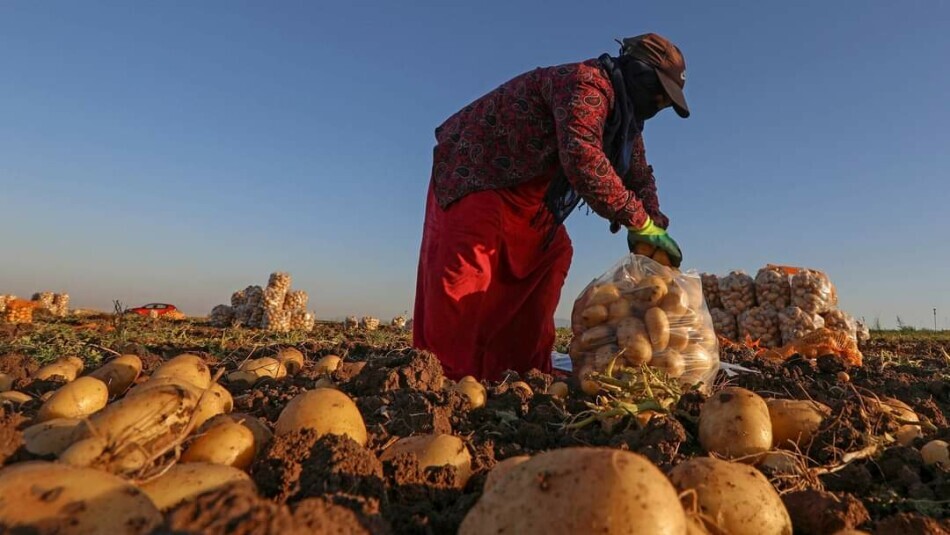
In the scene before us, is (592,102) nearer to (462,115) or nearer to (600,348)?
(462,115)

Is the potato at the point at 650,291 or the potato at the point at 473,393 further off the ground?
the potato at the point at 650,291

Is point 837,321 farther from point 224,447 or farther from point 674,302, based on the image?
point 224,447

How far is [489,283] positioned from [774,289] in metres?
6.92

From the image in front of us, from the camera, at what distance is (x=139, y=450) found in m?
1.43

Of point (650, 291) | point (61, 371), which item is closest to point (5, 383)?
point (61, 371)

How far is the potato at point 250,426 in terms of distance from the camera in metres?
1.71

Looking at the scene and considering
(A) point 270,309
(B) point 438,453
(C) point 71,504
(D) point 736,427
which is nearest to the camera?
(C) point 71,504

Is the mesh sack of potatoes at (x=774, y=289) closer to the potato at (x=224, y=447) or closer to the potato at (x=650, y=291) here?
the potato at (x=650, y=291)

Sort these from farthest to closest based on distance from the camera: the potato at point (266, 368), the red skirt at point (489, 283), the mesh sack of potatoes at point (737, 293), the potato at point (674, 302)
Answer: the mesh sack of potatoes at point (737, 293) → the red skirt at point (489, 283) → the potato at point (674, 302) → the potato at point (266, 368)

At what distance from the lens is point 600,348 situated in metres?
3.75

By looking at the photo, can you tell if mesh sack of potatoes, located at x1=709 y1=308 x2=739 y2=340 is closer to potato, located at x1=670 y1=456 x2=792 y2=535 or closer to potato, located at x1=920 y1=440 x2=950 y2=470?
potato, located at x1=920 y1=440 x2=950 y2=470

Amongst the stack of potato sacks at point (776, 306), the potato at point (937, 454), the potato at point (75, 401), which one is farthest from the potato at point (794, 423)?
the stack of potato sacks at point (776, 306)

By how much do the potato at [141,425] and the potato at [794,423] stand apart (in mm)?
2063

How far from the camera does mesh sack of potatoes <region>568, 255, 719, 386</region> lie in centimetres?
360
